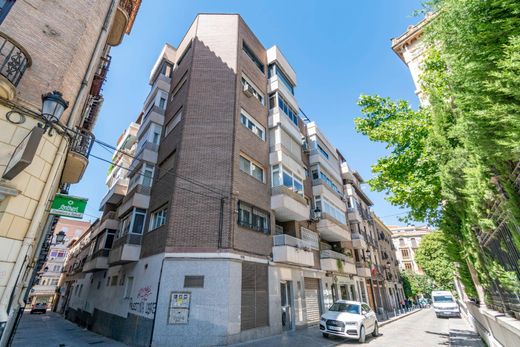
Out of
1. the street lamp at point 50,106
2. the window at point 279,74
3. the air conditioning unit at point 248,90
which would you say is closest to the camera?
the street lamp at point 50,106

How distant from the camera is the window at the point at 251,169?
14505 mm

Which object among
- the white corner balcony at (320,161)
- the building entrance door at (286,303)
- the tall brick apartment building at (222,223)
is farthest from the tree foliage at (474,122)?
the white corner balcony at (320,161)

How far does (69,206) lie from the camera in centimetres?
624

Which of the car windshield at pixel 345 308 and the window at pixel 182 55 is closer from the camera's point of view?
the car windshield at pixel 345 308

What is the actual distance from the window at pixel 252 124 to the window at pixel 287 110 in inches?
132

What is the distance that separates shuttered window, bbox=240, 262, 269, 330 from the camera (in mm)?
11156

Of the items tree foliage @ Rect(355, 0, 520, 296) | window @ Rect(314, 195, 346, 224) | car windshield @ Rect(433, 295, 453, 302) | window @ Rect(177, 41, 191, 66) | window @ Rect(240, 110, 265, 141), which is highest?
window @ Rect(177, 41, 191, 66)

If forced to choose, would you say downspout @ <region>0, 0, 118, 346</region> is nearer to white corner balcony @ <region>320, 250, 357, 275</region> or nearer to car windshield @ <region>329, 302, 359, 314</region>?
car windshield @ <region>329, 302, 359, 314</region>

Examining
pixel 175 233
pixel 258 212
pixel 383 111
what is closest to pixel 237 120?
pixel 258 212

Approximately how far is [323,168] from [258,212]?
11149 millimetres

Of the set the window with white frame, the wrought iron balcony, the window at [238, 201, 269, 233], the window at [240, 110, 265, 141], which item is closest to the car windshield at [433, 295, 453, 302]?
the window with white frame

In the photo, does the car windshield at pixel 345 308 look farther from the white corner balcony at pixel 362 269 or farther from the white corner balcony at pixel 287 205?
the white corner balcony at pixel 362 269

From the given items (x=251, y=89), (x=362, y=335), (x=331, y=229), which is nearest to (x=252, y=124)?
(x=251, y=89)

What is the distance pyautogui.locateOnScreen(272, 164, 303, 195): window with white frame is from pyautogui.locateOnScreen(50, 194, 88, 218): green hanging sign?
10.9 meters
